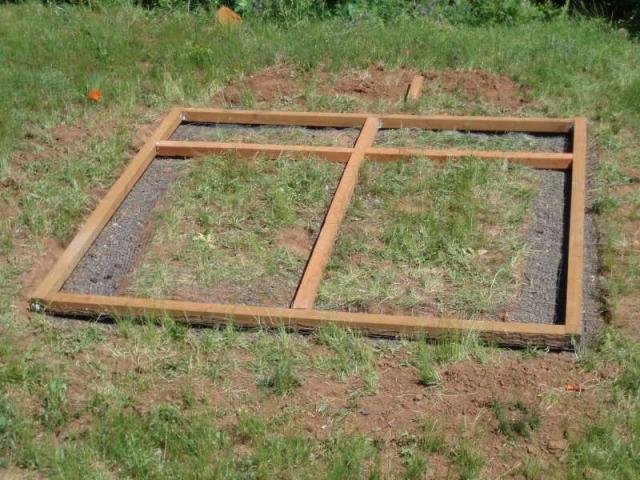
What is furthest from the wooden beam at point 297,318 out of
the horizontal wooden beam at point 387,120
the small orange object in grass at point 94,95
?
the small orange object in grass at point 94,95

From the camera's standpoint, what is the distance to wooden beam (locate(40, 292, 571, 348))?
4.64 meters

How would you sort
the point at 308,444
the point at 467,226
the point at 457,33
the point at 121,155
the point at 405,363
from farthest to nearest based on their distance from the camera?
the point at 457,33
the point at 121,155
the point at 467,226
the point at 405,363
the point at 308,444

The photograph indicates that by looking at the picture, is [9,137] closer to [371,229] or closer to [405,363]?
[371,229]

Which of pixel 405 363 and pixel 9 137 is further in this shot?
pixel 9 137

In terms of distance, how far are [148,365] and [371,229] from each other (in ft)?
5.15

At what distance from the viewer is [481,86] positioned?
7215 mm

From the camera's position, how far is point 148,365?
4723 mm

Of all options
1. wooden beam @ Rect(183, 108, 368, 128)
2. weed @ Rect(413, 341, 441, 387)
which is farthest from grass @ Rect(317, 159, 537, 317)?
wooden beam @ Rect(183, 108, 368, 128)

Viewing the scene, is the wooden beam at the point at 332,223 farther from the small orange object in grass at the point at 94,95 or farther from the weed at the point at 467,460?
the small orange object in grass at the point at 94,95

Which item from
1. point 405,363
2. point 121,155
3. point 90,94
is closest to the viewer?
point 405,363

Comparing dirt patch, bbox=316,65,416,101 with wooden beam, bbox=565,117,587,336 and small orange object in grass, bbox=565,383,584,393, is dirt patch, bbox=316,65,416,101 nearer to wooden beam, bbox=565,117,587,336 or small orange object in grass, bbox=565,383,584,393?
wooden beam, bbox=565,117,587,336

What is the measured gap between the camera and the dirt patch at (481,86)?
706 cm

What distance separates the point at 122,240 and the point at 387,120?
2.00 m

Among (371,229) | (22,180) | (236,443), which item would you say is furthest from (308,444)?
(22,180)
